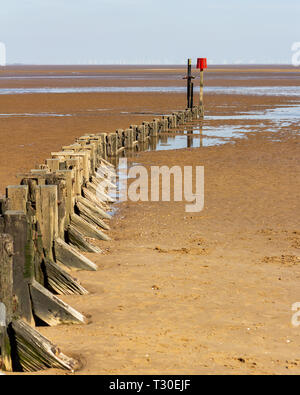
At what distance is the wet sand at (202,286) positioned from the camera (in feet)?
19.3

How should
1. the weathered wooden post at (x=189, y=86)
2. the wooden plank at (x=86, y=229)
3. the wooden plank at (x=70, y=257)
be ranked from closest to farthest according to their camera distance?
the wooden plank at (x=70, y=257)
the wooden plank at (x=86, y=229)
the weathered wooden post at (x=189, y=86)

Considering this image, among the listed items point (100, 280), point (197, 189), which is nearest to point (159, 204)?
point (197, 189)

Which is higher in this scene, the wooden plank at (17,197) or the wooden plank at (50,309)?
the wooden plank at (17,197)

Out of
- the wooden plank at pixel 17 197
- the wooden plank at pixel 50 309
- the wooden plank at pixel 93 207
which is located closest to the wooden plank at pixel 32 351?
the wooden plank at pixel 50 309

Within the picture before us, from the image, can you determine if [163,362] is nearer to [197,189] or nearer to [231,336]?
[231,336]

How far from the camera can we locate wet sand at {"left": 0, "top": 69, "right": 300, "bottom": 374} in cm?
588

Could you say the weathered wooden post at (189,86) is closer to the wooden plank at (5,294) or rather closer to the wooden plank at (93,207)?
the wooden plank at (93,207)

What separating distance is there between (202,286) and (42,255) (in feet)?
6.35

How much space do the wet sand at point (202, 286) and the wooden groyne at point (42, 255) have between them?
187 mm

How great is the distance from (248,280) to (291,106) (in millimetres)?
36698

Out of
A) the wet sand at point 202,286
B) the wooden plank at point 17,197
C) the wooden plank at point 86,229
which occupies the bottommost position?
the wet sand at point 202,286

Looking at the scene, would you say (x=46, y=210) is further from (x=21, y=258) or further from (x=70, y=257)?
(x=21, y=258)

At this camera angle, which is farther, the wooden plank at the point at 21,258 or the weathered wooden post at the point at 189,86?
the weathered wooden post at the point at 189,86

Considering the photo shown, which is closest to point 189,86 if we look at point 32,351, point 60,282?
point 60,282
